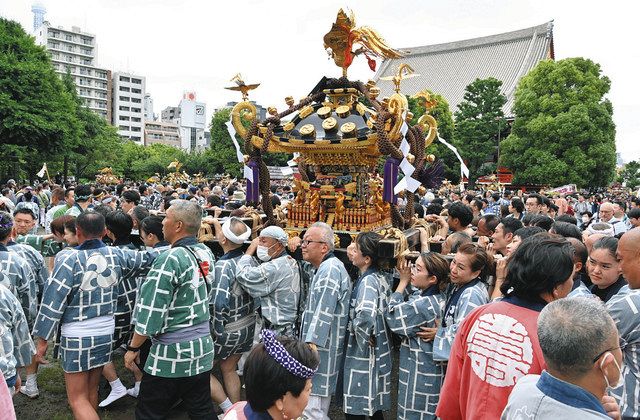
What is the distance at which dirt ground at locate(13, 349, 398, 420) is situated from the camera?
4.65 m

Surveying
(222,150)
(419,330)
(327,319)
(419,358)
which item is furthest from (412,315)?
(222,150)

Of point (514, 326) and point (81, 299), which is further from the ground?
point (514, 326)

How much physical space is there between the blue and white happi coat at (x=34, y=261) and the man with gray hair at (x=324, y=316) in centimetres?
251

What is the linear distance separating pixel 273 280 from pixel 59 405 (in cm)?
264

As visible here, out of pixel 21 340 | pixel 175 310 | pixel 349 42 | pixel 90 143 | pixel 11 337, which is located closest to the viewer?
pixel 11 337

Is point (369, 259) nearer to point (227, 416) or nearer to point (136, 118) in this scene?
point (227, 416)

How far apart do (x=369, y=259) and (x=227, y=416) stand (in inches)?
90.4

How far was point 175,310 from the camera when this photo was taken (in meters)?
3.52

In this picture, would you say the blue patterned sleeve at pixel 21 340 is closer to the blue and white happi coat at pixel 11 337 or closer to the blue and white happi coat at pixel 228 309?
the blue and white happi coat at pixel 11 337

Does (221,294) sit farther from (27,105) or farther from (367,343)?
(27,105)

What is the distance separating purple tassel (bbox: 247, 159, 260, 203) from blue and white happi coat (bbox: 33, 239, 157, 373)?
8.23ft

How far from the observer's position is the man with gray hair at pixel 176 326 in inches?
133

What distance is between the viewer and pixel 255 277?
170 inches

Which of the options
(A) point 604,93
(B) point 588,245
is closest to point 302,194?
(B) point 588,245
